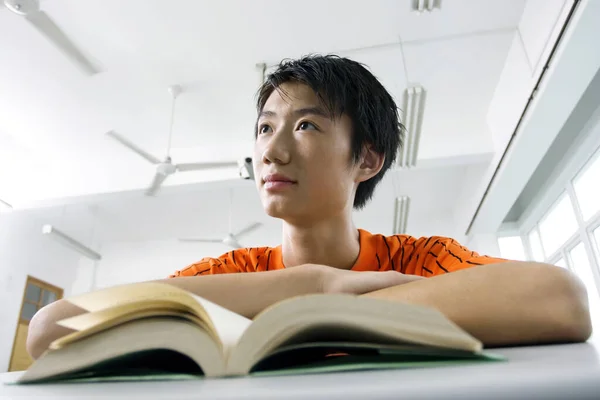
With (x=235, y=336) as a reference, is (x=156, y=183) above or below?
above

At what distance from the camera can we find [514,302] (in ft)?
1.60

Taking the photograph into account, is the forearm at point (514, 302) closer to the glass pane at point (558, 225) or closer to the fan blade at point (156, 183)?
the fan blade at point (156, 183)

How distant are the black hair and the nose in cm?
17

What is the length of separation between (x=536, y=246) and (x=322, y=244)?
19.8ft

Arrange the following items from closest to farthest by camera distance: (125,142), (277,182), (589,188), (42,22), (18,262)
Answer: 1. (277,182)
2. (42,22)
3. (125,142)
4. (589,188)
5. (18,262)

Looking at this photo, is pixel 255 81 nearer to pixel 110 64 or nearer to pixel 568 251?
pixel 110 64

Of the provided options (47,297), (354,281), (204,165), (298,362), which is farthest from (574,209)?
(47,297)

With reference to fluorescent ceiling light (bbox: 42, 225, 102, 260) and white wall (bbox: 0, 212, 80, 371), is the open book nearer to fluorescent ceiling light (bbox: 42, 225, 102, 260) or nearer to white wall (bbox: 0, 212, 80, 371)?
fluorescent ceiling light (bbox: 42, 225, 102, 260)

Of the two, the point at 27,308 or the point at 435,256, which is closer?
the point at 435,256

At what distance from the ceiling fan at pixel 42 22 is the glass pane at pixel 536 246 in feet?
19.5

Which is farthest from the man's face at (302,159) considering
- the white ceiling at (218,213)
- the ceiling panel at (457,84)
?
the white ceiling at (218,213)

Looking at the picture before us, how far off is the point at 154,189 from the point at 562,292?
3.92m

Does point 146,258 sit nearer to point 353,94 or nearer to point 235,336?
point 353,94

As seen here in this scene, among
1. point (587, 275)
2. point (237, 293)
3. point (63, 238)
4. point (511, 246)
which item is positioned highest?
point (63, 238)
